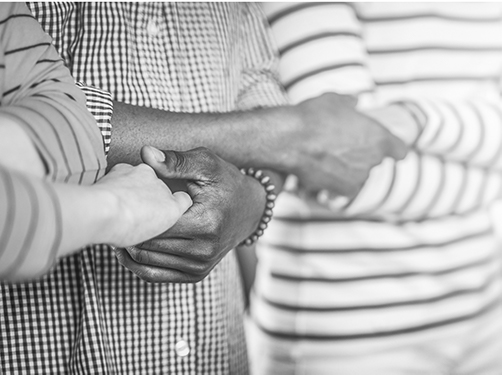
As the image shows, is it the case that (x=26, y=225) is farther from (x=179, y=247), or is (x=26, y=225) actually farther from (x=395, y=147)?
(x=395, y=147)

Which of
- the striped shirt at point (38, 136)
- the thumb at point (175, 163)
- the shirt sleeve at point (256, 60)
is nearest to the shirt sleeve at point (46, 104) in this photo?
the striped shirt at point (38, 136)

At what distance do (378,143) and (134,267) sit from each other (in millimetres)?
532

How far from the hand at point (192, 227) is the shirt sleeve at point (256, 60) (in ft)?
1.09

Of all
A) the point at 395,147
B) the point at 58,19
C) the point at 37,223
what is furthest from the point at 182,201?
the point at 395,147

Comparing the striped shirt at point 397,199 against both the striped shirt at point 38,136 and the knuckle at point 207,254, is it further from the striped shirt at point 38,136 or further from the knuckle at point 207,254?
the striped shirt at point 38,136

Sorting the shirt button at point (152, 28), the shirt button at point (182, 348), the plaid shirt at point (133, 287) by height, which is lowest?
the shirt button at point (182, 348)

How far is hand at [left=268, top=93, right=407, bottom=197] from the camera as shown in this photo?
102cm

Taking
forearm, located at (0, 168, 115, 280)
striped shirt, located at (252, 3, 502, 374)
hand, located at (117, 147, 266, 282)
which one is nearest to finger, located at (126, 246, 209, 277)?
hand, located at (117, 147, 266, 282)

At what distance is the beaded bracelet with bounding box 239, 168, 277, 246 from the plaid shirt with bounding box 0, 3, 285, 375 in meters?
0.09

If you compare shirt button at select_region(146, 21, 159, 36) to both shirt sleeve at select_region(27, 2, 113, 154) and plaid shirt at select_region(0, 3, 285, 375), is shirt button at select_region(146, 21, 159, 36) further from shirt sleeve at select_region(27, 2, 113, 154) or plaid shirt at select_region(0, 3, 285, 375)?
shirt sleeve at select_region(27, 2, 113, 154)

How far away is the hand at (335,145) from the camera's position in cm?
102

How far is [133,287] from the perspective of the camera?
0.92 metres

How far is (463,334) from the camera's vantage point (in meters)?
1.14

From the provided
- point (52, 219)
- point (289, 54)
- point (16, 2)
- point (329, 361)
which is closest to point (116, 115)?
point (16, 2)
